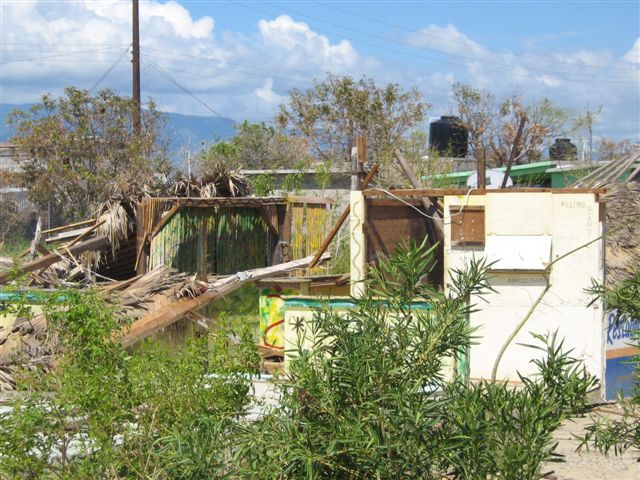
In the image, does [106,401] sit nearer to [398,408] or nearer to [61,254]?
[398,408]

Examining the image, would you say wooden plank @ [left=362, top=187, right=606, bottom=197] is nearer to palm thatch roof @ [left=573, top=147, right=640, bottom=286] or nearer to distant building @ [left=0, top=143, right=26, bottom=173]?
palm thatch roof @ [left=573, top=147, right=640, bottom=286]

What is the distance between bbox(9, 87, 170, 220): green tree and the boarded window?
1594 centimetres

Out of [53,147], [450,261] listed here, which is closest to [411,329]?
[450,261]

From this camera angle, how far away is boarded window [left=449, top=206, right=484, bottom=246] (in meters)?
10.0

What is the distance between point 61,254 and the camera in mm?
13086

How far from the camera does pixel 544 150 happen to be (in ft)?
91.9

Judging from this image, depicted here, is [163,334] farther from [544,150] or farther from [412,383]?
[544,150]

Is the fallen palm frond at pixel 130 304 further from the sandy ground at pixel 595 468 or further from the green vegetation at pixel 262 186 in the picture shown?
the green vegetation at pixel 262 186

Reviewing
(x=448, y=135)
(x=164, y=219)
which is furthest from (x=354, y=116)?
(x=164, y=219)

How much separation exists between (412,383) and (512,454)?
20.7 inches

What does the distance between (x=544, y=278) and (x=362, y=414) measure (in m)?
6.52

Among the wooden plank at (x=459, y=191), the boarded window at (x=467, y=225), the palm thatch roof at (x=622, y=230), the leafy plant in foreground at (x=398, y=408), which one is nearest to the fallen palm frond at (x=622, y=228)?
the palm thatch roof at (x=622, y=230)

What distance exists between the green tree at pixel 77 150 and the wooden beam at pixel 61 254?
11283mm

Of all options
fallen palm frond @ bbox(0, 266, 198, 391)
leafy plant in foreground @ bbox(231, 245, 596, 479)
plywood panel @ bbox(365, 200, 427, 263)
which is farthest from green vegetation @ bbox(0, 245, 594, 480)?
plywood panel @ bbox(365, 200, 427, 263)
